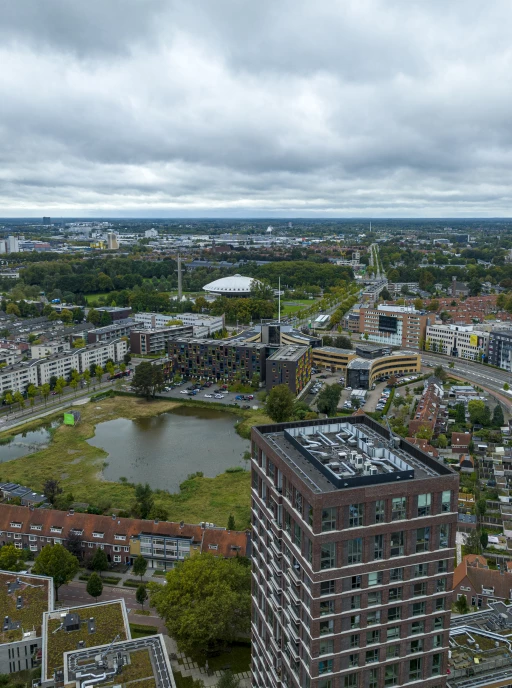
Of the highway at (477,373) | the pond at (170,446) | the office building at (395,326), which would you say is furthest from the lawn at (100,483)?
the office building at (395,326)

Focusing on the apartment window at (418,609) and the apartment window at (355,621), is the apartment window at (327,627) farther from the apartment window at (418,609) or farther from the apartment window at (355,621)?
the apartment window at (418,609)

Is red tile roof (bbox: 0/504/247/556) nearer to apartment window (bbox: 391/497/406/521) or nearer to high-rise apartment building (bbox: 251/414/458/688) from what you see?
high-rise apartment building (bbox: 251/414/458/688)

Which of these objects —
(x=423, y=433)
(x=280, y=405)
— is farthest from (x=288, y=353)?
(x=423, y=433)

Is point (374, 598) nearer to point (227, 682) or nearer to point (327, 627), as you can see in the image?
point (327, 627)

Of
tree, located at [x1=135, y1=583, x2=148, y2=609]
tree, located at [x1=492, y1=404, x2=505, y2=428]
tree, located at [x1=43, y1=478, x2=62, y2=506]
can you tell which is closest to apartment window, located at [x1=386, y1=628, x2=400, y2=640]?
tree, located at [x1=135, y1=583, x2=148, y2=609]

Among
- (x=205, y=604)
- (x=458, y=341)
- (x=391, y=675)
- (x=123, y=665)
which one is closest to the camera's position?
(x=391, y=675)
